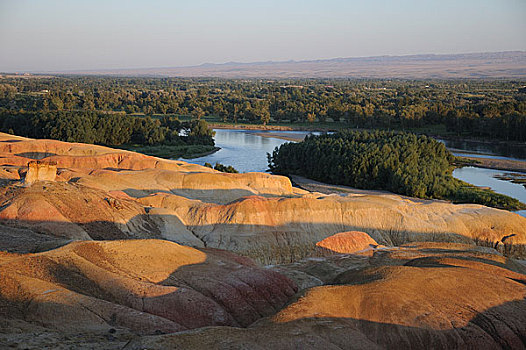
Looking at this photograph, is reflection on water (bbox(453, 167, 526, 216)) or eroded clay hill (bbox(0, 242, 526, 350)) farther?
reflection on water (bbox(453, 167, 526, 216))

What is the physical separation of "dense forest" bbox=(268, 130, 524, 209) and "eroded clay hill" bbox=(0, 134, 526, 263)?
23067mm

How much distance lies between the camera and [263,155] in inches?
3757

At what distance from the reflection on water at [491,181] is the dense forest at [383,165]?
133 inches

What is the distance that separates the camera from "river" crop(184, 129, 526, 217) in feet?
238

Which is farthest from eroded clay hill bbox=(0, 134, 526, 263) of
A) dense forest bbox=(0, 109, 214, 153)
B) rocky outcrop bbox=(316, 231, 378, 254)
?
dense forest bbox=(0, 109, 214, 153)

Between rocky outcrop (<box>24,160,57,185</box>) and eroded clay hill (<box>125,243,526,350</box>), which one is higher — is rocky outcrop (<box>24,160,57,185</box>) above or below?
above

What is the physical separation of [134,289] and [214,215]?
56.7 feet

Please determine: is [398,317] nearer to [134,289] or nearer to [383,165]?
[134,289]

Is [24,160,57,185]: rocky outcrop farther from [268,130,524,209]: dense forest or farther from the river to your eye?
the river

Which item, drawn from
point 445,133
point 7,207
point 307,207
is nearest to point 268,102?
point 445,133

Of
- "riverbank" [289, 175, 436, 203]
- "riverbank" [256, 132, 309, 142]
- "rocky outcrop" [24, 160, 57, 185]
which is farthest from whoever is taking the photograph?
"riverbank" [256, 132, 309, 142]

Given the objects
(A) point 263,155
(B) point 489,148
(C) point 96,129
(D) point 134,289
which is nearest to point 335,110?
(B) point 489,148

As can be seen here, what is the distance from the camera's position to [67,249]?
69.9ft

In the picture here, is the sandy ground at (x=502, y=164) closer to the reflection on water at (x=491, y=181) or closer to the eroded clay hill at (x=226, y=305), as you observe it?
the reflection on water at (x=491, y=181)
